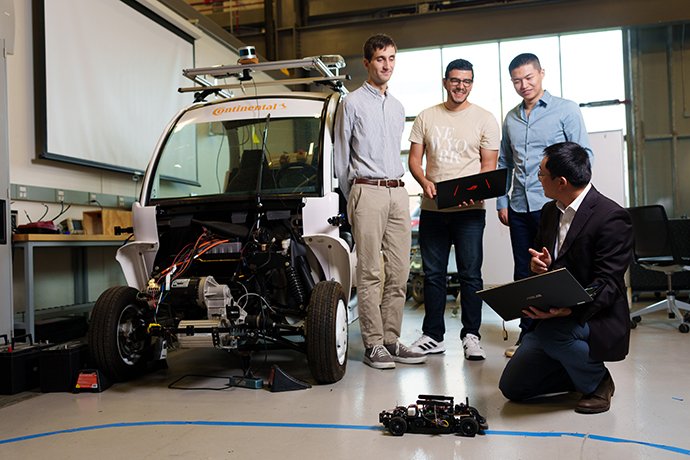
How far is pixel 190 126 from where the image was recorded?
12.3ft

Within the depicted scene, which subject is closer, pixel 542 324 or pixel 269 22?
pixel 542 324

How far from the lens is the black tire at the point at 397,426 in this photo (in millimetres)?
2150

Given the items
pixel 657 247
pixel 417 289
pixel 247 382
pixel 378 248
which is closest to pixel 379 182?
pixel 378 248

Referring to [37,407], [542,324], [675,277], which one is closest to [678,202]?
[675,277]

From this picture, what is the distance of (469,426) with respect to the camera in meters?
2.13

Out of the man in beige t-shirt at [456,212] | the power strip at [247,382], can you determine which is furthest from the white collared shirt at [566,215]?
the power strip at [247,382]

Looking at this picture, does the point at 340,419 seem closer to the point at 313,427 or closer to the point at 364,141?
the point at 313,427

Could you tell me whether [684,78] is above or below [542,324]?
above

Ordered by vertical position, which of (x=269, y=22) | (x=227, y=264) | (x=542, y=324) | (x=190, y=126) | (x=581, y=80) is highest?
(x=269, y=22)

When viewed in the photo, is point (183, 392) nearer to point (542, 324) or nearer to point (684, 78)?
point (542, 324)

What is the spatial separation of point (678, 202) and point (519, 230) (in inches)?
265

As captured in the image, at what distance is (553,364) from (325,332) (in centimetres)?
107

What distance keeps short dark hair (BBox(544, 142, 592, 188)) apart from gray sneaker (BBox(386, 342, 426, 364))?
1550 mm

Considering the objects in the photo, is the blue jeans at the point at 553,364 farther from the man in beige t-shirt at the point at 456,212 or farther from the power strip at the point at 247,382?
the power strip at the point at 247,382
